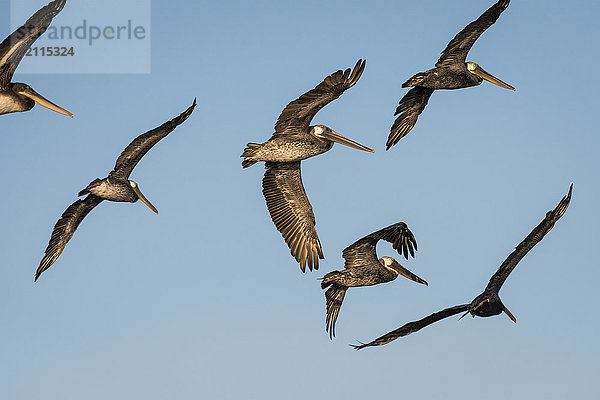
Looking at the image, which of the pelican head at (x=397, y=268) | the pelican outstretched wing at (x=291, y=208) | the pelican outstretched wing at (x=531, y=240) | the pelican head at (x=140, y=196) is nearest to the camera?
the pelican outstretched wing at (x=531, y=240)

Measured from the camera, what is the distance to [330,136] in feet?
72.8

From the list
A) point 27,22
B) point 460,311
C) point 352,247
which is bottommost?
point 460,311

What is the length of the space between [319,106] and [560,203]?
5527 mm

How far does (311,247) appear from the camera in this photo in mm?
22547

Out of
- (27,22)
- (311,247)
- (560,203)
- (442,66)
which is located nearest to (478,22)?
(442,66)

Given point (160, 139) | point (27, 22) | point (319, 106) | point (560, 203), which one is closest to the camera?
point (27, 22)

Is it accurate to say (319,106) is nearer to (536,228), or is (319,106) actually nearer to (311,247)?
(311,247)

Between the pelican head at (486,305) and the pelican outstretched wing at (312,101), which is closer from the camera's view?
the pelican outstretched wing at (312,101)

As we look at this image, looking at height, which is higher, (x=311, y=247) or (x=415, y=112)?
(x=415, y=112)

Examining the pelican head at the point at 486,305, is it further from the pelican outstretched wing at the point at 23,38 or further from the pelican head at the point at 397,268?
the pelican outstretched wing at the point at 23,38

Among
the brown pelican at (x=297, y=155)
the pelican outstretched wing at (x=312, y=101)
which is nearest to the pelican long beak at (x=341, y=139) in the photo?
the brown pelican at (x=297, y=155)

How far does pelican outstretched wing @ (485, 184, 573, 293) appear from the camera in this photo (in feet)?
71.8

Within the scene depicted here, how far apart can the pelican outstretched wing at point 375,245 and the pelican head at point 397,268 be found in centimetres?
76

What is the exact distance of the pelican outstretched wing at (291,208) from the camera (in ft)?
74.2
